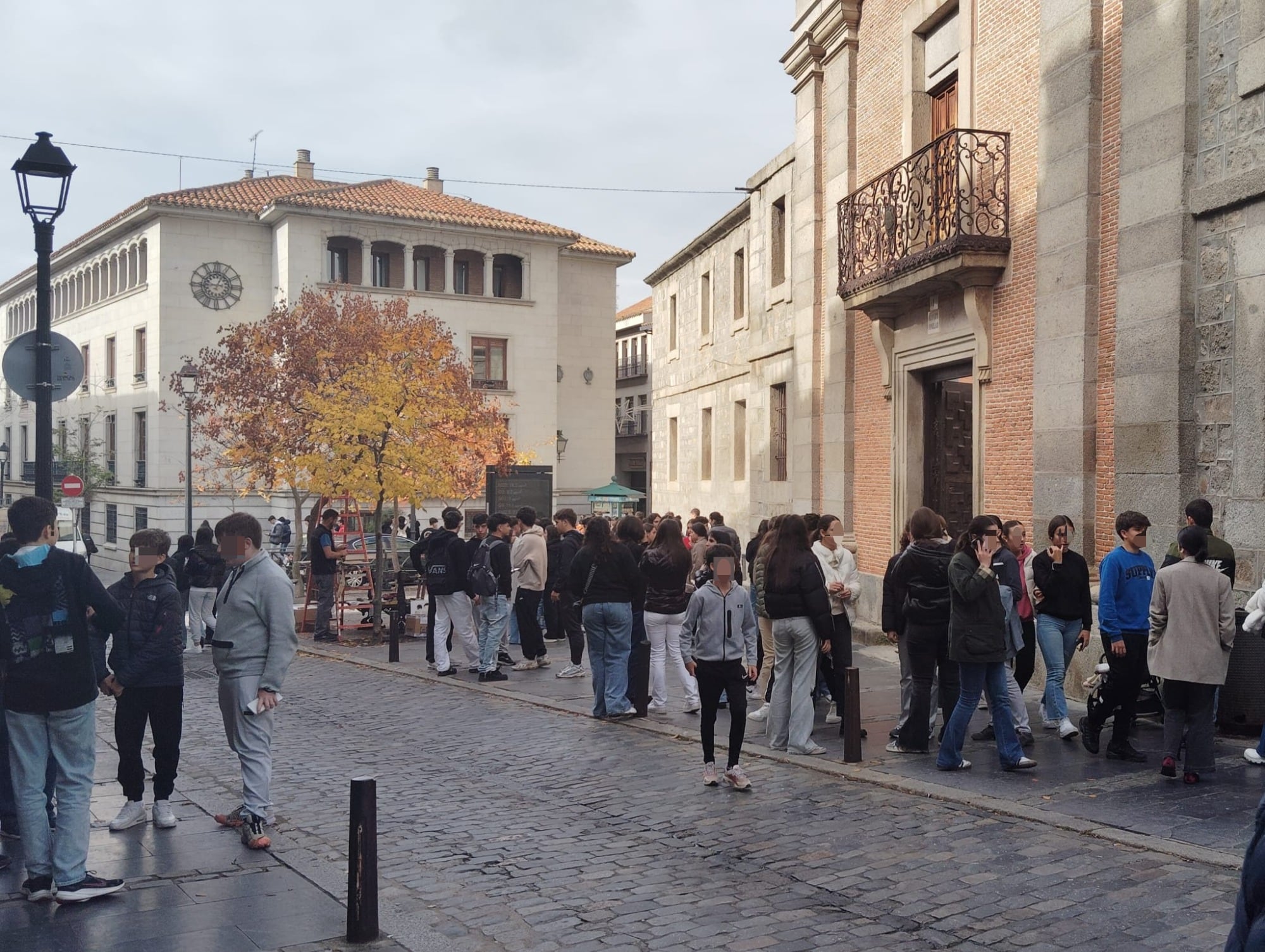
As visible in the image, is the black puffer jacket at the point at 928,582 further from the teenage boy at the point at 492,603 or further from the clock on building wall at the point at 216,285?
the clock on building wall at the point at 216,285

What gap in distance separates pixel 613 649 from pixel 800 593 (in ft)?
8.93

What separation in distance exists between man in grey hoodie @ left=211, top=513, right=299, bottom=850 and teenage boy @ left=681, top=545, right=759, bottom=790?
276cm

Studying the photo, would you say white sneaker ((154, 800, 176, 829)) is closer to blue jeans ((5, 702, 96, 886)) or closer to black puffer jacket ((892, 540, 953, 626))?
blue jeans ((5, 702, 96, 886))

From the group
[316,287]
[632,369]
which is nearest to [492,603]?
[316,287]

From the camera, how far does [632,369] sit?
65.6 meters

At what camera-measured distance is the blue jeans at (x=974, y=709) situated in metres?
8.29

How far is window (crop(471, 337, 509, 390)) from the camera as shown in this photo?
42656 mm

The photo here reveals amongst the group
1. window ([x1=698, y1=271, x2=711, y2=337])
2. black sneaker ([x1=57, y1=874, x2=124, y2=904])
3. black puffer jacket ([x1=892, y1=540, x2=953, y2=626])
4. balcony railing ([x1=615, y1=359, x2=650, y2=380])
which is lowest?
black sneaker ([x1=57, y1=874, x2=124, y2=904])

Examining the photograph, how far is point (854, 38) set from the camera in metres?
17.6

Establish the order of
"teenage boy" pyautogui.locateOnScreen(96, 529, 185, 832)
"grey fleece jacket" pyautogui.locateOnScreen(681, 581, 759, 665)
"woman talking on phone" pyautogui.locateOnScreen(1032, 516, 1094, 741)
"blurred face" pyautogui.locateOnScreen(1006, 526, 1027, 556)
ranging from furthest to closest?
"blurred face" pyautogui.locateOnScreen(1006, 526, 1027, 556)
"woman talking on phone" pyautogui.locateOnScreen(1032, 516, 1094, 741)
"grey fleece jacket" pyautogui.locateOnScreen(681, 581, 759, 665)
"teenage boy" pyautogui.locateOnScreen(96, 529, 185, 832)

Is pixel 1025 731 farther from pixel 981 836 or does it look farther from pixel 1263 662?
pixel 981 836

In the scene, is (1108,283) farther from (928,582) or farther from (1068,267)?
(928,582)

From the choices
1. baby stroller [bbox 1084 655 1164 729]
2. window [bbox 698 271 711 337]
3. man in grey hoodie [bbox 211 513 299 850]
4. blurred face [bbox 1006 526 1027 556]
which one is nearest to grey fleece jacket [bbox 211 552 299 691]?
man in grey hoodie [bbox 211 513 299 850]

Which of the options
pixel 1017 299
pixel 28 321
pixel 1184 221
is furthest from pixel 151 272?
pixel 1184 221
